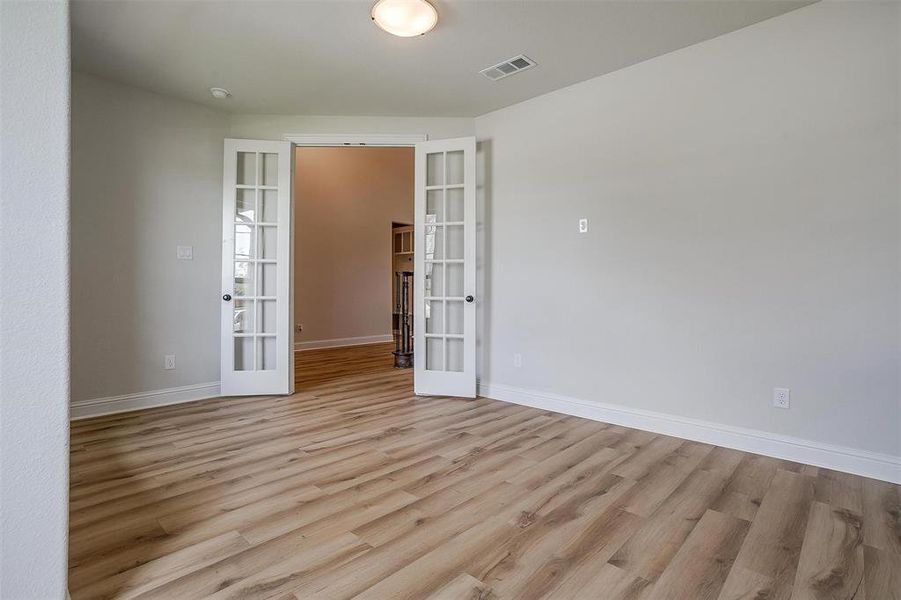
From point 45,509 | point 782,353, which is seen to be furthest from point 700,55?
point 45,509

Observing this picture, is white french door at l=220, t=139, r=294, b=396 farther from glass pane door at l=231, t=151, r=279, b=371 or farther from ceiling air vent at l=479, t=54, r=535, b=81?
ceiling air vent at l=479, t=54, r=535, b=81

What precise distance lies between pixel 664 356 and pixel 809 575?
164 centimetres

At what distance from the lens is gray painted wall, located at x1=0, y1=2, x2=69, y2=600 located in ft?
3.66

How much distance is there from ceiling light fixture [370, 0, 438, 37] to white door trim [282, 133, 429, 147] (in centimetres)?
147

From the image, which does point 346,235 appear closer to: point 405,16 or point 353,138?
point 353,138

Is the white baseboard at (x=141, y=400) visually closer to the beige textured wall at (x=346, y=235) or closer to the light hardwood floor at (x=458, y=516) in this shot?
the light hardwood floor at (x=458, y=516)

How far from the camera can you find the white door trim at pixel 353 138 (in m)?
4.07

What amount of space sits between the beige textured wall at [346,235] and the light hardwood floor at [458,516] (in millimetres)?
4049

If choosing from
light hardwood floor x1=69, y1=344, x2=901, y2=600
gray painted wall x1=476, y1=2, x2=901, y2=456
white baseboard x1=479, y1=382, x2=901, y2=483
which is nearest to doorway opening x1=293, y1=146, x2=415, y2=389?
white baseboard x1=479, y1=382, x2=901, y2=483

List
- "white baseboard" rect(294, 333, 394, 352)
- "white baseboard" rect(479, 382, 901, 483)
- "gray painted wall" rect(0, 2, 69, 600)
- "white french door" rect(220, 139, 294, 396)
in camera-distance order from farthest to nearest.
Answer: "white baseboard" rect(294, 333, 394, 352)
"white french door" rect(220, 139, 294, 396)
"white baseboard" rect(479, 382, 901, 483)
"gray painted wall" rect(0, 2, 69, 600)

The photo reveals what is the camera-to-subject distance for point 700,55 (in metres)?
2.87

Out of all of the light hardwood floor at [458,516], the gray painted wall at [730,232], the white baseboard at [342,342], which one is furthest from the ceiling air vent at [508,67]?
the white baseboard at [342,342]

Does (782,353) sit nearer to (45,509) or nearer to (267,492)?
(267,492)

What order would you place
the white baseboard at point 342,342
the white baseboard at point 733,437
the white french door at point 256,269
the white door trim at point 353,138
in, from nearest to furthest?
the white baseboard at point 733,437
the white french door at point 256,269
the white door trim at point 353,138
the white baseboard at point 342,342
